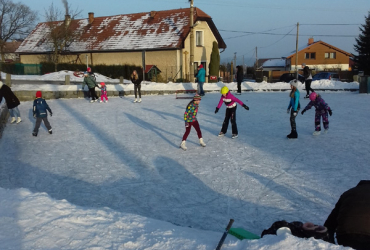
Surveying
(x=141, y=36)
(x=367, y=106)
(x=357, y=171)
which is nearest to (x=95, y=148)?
(x=357, y=171)

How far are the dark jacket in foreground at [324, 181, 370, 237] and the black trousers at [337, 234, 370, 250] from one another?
3cm

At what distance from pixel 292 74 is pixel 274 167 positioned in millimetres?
31407

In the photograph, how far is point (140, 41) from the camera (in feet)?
110

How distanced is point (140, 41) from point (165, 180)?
28.3m

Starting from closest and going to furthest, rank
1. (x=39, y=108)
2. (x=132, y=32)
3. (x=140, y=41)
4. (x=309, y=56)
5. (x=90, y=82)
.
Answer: (x=39, y=108), (x=90, y=82), (x=140, y=41), (x=132, y=32), (x=309, y=56)

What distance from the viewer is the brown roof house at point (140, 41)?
3256 cm

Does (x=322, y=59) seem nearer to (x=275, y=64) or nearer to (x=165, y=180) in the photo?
(x=275, y=64)

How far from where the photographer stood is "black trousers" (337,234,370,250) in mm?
2965

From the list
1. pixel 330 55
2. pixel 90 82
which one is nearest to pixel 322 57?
pixel 330 55

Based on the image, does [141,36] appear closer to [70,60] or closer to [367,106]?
[70,60]

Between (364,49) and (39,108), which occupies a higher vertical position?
(364,49)

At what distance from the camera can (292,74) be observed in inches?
1458

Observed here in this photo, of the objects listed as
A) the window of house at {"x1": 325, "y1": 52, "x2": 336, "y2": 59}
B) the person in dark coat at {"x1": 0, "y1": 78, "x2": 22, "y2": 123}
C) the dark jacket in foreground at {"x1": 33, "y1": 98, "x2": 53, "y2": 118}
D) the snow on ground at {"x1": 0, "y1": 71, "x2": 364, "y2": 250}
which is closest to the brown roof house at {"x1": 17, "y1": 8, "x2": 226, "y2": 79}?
the person in dark coat at {"x1": 0, "y1": 78, "x2": 22, "y2": 123}

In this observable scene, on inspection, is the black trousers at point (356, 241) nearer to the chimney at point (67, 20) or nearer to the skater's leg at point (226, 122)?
the skater's leg at point (226, 122)
